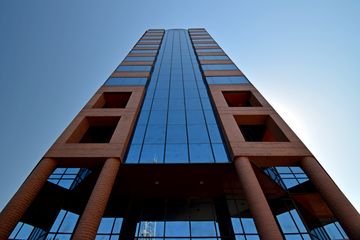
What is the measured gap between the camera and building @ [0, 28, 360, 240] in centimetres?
1152

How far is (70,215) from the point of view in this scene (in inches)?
555

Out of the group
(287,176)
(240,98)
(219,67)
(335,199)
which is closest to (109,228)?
(287,176)

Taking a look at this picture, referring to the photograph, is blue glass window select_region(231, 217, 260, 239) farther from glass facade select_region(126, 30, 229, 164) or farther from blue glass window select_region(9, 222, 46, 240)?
blue glass window select_region(9, 222, 46, 240)

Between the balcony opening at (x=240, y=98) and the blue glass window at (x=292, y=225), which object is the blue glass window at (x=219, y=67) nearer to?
the balcony opening at (x=240, y=98)

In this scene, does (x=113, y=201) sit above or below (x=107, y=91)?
below

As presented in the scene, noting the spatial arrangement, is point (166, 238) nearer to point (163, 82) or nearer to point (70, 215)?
point (70, 215)

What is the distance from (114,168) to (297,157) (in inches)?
460

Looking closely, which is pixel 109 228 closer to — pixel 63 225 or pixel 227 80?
pixel 63 225

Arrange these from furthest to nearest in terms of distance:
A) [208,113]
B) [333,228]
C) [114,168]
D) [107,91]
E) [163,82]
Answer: [163,82] → [107,91] → [208,113] → [333,228] → [114,168]

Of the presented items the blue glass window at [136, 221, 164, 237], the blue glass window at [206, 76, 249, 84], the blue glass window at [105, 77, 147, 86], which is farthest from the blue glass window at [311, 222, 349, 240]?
the blue glass window at [105, 77, 147, 86]

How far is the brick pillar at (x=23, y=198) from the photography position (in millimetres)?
9577

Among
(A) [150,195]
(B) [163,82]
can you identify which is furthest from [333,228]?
(B) [163,82]

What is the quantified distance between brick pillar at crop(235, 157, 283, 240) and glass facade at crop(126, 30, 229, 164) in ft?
4.78

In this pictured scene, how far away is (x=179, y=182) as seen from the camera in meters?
14.7
